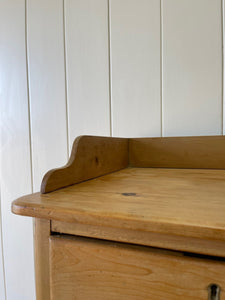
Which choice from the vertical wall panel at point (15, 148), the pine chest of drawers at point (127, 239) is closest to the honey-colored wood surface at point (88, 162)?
the pine chest of drawers at point (127, 239)

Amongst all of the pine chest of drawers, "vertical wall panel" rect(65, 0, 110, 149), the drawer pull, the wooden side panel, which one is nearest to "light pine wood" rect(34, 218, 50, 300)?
the pine chest of drawers

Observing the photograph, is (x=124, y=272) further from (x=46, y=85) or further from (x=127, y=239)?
(x=46, y=85)

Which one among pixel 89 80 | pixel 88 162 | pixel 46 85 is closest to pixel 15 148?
Result: pixel 46 85

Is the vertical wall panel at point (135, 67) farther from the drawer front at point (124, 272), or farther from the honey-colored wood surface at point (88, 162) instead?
the drawer front at point (124, 272)

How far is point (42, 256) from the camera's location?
0.32 meters

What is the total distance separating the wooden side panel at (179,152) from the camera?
60 centimetres

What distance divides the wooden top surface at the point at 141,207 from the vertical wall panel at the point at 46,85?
1.66 ft

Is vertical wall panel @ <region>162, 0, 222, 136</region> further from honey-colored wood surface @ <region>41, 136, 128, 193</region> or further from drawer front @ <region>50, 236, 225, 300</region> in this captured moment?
drawer front @ <region>50, 236, 225, 300</region>

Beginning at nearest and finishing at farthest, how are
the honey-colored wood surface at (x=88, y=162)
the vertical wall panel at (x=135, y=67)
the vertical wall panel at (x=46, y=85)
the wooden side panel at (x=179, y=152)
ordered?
the honey-colored wood surface at (x=88, y=162), the wooden side panel at (x=179, y=152), the vertical wall panel at (x=135, y=67), the vertical wall panel at (x=46, y=85)

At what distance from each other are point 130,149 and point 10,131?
0.56 meters

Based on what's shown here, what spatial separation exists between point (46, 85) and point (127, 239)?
76 cm

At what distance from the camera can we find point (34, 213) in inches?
11.7

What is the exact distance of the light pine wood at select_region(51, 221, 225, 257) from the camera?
236 millimetres

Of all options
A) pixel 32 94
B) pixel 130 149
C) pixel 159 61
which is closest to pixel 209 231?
pixel 130 149
